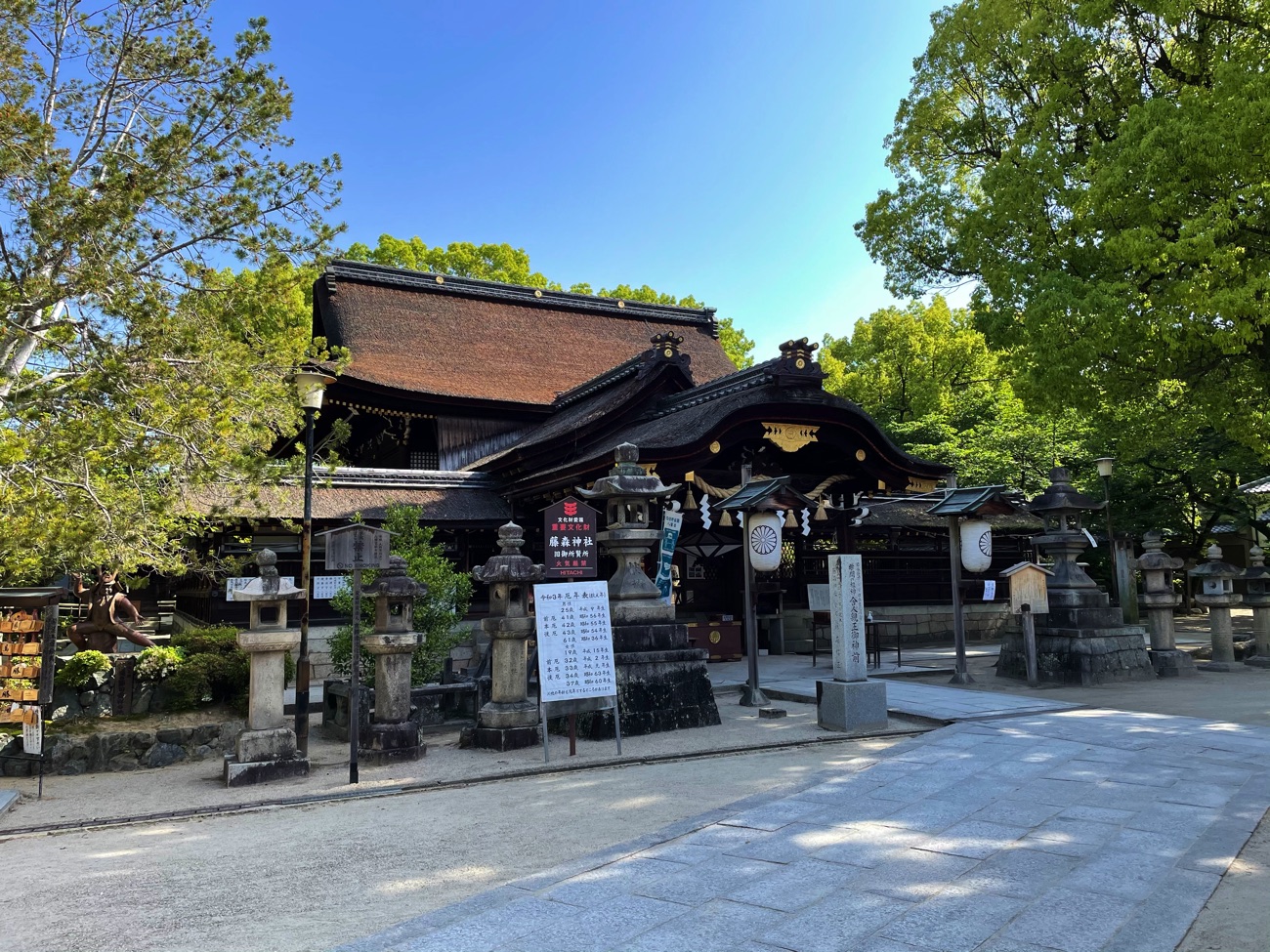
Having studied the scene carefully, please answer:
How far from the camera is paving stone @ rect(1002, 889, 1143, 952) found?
345 cm

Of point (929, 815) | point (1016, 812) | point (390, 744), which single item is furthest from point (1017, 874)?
point (390, 744)

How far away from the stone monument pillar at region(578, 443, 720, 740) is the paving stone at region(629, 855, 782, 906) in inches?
161

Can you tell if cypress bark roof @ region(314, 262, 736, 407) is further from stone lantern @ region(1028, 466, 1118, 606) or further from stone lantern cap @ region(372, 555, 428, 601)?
stone lantern @ region(1028, 466, 1118, 606)

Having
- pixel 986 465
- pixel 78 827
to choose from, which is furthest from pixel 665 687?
pixel 986 465

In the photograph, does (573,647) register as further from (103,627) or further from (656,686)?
(103,627)

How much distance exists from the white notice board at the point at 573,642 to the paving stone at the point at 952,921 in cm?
432

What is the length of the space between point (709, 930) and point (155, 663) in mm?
7386

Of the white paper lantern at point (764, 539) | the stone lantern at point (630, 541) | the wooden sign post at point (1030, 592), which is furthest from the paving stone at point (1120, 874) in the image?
the wooden sign post at point (1030, 592)

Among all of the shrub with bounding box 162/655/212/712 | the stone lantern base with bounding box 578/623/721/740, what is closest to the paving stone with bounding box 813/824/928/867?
the stone lantern base with bounding box 578/623/721/740

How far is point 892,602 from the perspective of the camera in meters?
18.4

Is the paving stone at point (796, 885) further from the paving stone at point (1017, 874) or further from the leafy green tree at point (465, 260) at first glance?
the leafy green tree at point (465, 260)

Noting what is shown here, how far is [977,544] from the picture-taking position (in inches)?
462

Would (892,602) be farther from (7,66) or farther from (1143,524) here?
(7,66)

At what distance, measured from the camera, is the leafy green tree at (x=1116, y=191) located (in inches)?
444
